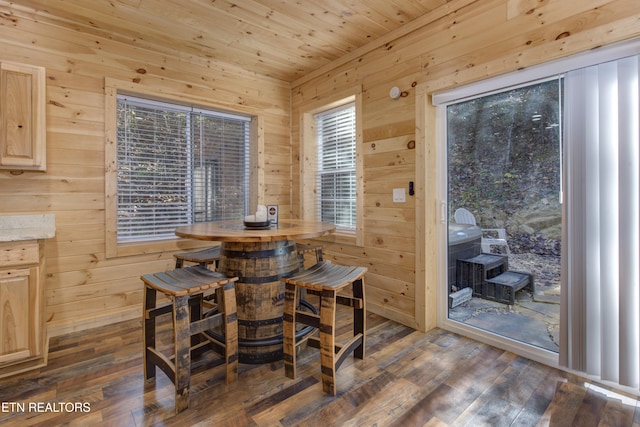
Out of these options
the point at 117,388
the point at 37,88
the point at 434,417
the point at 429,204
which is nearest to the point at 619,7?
the point at 429,204

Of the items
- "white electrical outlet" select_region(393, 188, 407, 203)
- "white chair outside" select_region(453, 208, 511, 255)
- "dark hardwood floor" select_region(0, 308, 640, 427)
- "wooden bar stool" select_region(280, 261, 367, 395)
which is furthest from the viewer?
"white electrical outlet" select_region(393, 188, 407, 203)

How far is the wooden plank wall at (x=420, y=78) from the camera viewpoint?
5.98 feet

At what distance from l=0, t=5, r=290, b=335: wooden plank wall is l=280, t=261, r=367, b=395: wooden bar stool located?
6.04ft

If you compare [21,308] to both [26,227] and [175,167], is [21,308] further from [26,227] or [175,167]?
[175,167]

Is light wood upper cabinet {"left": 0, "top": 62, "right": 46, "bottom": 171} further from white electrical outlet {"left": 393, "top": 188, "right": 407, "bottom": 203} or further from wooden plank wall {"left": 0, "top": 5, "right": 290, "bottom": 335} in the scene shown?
white electrical outlet {"left": 393, "top": 188, "right": 407, "bottom": 203}

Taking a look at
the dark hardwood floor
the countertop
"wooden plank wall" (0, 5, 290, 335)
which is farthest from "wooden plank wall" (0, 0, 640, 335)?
the dark hardwood floor

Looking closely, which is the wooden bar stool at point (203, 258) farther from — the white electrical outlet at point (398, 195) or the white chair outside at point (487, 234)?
the white chair outside at point (487, 234)

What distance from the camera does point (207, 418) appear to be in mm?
1545

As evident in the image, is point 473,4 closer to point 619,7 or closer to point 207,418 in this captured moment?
point 619,7

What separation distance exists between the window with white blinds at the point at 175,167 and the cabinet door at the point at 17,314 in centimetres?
97

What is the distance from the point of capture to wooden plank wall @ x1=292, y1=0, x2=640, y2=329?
1823mm

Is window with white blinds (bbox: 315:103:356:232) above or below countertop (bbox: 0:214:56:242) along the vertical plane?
above

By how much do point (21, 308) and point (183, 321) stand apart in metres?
1.20

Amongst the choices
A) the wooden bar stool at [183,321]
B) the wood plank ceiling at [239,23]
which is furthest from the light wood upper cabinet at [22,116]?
the wooden bar stool at [183,321]
